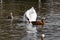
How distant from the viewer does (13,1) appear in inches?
294

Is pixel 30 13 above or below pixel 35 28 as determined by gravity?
above

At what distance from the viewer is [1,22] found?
502 cm

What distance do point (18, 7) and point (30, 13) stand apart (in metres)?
1.96

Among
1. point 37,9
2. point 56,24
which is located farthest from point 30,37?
point 37,9

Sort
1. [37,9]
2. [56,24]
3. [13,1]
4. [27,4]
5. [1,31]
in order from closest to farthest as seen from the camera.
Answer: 1. [1,31]
2. [56,24]
3. [37,9]
4. [27,4]
5. [13,1]

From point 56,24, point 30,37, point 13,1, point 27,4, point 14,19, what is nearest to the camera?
point 30,37

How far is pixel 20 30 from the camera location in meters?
4.50

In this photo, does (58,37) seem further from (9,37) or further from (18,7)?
(18,7)

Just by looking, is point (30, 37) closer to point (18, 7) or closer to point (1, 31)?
point (1, 31)

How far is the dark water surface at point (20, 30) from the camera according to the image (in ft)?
13.6

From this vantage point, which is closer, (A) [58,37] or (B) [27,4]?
(A) [58,37]

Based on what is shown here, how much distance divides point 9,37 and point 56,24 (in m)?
1.22

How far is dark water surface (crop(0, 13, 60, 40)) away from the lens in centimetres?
416

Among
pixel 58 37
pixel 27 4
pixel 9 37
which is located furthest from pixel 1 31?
pixel 27 4
